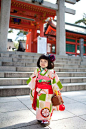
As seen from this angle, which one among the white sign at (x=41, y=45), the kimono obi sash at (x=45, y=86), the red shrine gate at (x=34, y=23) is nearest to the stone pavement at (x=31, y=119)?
the kimono obi sash at (x=45, y=86)

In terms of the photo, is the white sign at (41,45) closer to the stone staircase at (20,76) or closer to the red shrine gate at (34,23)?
the red shrine gate at (34,23)

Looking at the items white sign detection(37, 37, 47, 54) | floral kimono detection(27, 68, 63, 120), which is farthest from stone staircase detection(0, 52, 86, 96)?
white sign detection(37, 37, 47, 54)

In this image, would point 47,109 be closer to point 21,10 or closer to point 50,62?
point 50,62

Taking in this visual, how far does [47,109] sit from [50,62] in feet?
2.66

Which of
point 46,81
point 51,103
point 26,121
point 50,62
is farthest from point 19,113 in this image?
point 50,62

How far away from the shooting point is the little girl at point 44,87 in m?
2.04

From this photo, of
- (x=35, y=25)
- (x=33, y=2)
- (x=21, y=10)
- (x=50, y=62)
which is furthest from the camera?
(x=35, y=25)

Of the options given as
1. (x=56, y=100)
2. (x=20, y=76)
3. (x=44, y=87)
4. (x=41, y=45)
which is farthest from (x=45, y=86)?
(x=41, y=45)

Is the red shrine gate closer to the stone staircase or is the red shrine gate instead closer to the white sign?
the white sign

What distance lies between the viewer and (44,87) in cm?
212

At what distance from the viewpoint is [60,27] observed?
9.28 metres

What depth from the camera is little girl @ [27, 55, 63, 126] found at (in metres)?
2.04

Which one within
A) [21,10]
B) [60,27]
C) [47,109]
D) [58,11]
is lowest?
[47,109]

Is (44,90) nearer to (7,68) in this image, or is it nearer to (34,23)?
(7,68)
